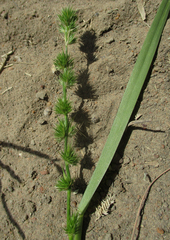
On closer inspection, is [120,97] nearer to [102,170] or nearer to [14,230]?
[102,170]

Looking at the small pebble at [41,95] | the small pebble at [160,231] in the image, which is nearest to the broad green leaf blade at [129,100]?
the small pebble at [160,231]

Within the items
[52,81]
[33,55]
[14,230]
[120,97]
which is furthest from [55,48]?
[14,230]

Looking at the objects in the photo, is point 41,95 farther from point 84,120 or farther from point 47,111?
point 84,120

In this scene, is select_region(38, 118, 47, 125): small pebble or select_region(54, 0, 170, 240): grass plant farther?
select_region(38, 118, 47, 125): small pebble

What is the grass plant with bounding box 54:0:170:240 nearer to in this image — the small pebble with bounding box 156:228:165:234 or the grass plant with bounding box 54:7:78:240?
the grass plant with bounding box 54:7:78:240

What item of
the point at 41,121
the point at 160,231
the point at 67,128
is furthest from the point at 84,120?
the point at 160,231

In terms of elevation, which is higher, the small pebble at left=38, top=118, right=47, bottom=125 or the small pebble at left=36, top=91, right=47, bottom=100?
the small pebble at left=36, top=91, right=47, bottom=100

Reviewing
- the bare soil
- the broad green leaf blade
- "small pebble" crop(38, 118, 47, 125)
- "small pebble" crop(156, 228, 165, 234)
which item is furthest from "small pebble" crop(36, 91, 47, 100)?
"small pebble" crop(156, 228, 165, 234)
